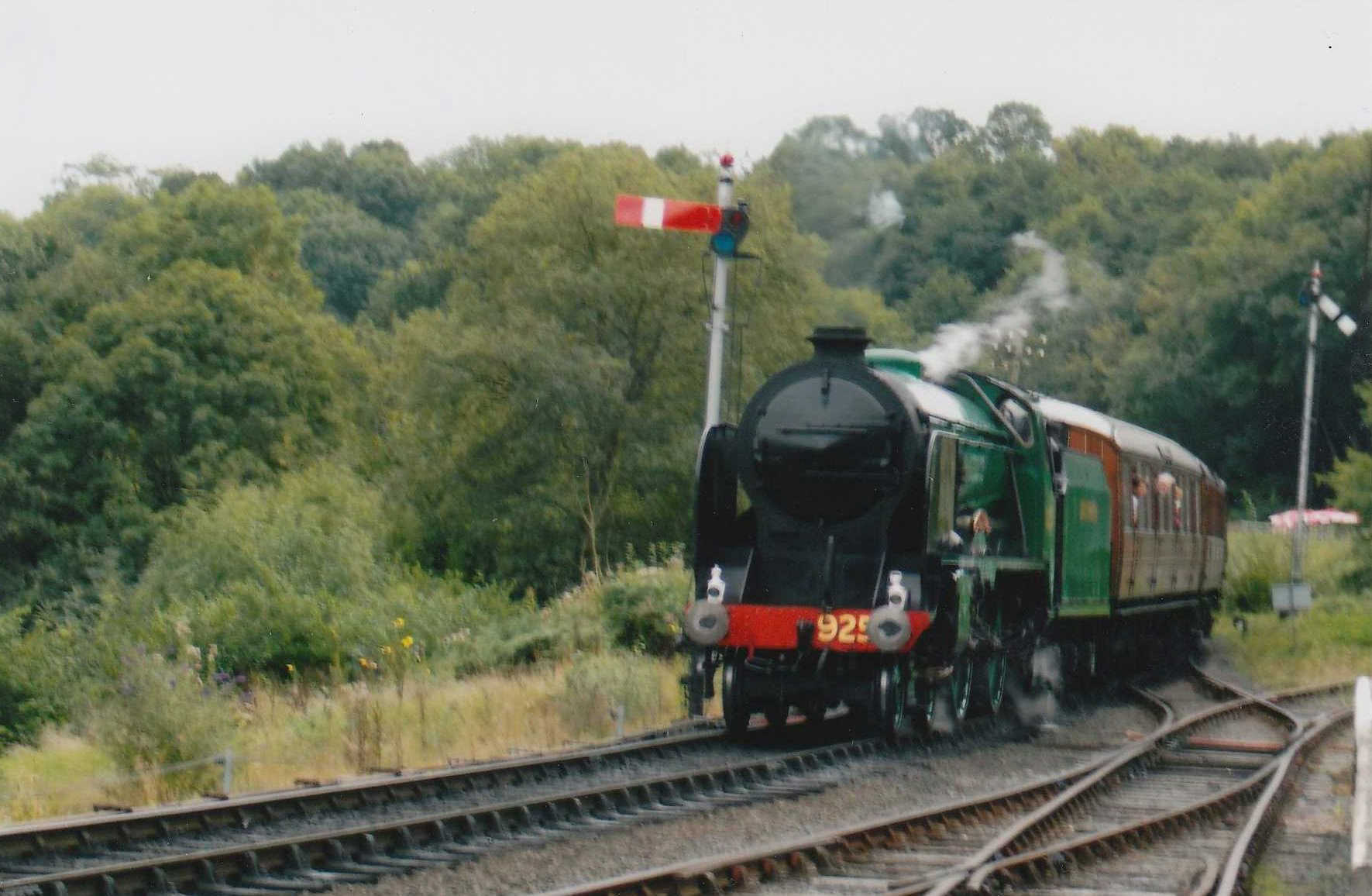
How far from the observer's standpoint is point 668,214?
16734mm

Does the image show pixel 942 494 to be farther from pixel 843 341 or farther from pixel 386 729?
pixel 386 729

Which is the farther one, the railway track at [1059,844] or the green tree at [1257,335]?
the green tree at [1257,335]

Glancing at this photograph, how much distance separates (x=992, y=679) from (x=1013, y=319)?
23.9 feet

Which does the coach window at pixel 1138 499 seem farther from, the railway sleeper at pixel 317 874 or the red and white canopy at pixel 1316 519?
the red and white canopy at pixel 1316 519

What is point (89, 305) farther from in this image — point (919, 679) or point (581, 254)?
point (919, 679)

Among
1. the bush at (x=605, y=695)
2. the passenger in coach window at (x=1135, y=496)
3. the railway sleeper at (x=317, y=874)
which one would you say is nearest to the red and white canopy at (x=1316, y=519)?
the passenger in coach window at (x=1135, y=496)

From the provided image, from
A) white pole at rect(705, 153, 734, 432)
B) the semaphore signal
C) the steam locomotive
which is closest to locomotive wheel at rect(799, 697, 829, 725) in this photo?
the steam locomotive

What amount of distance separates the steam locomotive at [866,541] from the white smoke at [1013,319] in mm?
1679

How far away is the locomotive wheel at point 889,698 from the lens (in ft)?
43.5

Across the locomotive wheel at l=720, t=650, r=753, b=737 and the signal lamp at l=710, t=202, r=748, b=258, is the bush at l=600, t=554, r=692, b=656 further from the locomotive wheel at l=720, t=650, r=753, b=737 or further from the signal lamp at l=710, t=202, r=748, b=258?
the locomotive wheel at l=720, t=650, r=753, b=737

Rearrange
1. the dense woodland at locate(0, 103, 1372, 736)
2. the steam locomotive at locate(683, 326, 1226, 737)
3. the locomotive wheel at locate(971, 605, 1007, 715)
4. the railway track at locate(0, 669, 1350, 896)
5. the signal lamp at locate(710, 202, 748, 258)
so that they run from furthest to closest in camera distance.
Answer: the dense woodland at locate(0, 103, 1372, 736), the signal lamp at locate(710, 202, 748, 258), the locomotive wheel at locate(971, 605, 1007, 715), the steam locomotive at locate(683, 326, 1226, 737), the railway track at locate(0, 669, 1350, 896)

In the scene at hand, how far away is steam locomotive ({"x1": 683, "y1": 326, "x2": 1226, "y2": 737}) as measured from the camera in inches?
517

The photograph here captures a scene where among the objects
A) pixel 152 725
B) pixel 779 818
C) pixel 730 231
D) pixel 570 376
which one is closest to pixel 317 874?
pixel 779 818

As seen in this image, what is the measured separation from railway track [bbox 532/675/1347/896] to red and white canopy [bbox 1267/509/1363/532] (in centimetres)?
2055
